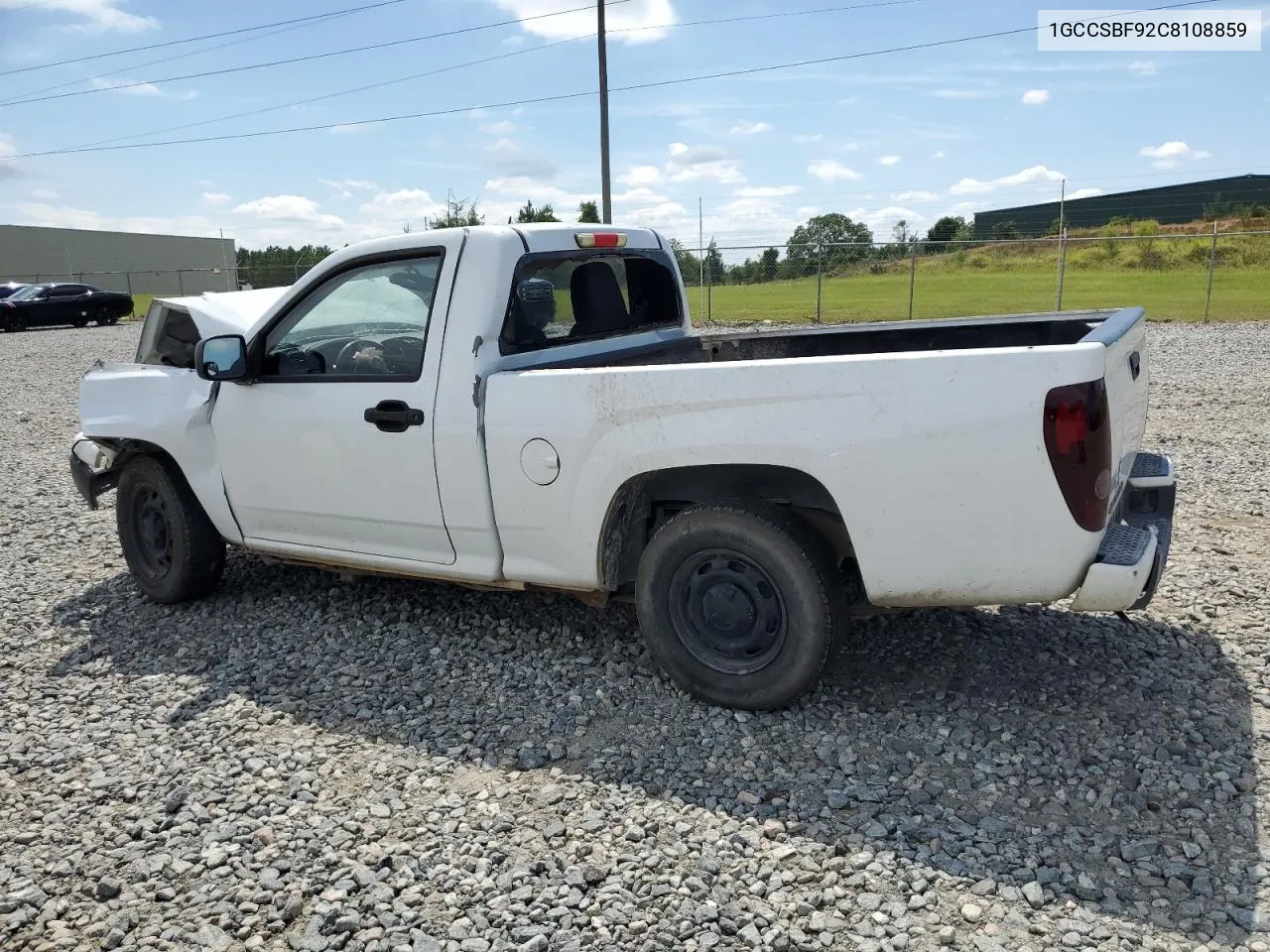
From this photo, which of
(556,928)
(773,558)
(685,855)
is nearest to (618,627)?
(773,558)

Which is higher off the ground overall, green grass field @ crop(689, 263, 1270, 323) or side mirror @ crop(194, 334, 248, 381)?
side mirror @ crop(194, 334, 248, 381)

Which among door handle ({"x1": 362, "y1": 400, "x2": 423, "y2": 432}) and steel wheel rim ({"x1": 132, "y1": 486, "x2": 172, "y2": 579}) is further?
steel wheel rim ({"x1": 132, "y1": 486, "x2": 172, "y2": 579})

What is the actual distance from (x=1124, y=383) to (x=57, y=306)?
33.3 m

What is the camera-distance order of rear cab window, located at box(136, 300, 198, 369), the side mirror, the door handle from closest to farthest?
the door handle, the side mirror, rear cab window, located at box(136, 300, 198, 369)

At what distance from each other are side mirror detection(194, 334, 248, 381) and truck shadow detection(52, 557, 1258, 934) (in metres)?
1.30

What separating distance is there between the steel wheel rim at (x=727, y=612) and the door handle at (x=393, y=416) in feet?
4.33

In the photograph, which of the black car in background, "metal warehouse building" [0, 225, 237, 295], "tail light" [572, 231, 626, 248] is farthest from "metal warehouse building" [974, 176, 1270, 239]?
"tail light" [572, 231, 626, 248]

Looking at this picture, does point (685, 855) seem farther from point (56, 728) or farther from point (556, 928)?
point (56, 728)

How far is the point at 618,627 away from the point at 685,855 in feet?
6.07

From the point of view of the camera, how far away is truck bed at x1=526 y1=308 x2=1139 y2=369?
479 centimetres

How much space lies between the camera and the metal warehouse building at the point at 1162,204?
46594 mm

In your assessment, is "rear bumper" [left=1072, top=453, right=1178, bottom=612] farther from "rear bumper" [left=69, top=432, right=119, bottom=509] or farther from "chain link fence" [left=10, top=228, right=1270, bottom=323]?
"chain link fence" [left=10, top=228, right=1270, bottom=323]

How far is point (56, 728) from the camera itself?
164 inches

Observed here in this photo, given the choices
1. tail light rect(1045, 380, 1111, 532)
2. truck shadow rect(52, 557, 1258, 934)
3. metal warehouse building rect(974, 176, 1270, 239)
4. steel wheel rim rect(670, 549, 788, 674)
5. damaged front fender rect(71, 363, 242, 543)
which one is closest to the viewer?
truck shadow rect(52, 557, 1258, 934)
